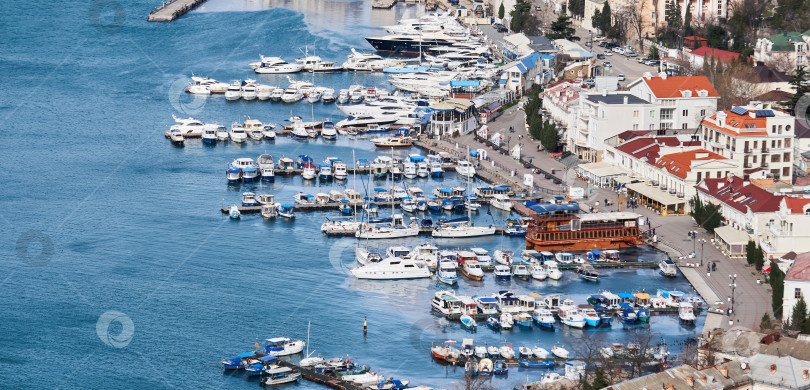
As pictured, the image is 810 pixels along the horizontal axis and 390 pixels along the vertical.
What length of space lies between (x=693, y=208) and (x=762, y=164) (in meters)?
3.39

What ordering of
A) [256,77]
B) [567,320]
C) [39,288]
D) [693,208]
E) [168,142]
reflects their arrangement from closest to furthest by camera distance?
[567,320] < [39,288] < [693,208] < [168,142] < [256,77]

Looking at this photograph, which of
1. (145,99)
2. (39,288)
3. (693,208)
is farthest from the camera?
(145,99)

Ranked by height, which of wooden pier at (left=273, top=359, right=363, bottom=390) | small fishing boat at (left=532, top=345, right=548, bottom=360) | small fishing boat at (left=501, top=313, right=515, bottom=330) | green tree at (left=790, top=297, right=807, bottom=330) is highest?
green tree at (left=790, top=297, right=807, bottom=330)

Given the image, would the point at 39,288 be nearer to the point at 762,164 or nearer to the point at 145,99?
the point at 762,164

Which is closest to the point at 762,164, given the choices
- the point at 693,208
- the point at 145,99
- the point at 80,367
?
the point at 693,208

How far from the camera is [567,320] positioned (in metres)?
33.6

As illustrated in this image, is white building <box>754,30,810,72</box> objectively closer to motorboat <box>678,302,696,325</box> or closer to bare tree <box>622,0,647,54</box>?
bare tree <box>622,0,647,54</box>

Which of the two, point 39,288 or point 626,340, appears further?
point 39,288

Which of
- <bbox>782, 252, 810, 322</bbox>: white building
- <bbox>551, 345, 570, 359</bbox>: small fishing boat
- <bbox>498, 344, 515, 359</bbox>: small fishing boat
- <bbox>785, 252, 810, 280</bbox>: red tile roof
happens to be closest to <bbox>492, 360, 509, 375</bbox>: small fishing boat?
<bbox>498, 344, 515, 359</bbox>: small fishing boat

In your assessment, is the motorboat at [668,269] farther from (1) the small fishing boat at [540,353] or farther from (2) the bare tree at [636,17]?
(2) the bare tree at [636,17]

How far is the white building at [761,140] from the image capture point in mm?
43562

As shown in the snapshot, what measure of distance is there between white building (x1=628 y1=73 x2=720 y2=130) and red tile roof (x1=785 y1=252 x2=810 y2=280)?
648 inches

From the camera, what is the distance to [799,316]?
103 feet

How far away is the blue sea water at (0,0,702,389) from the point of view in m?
31.8
